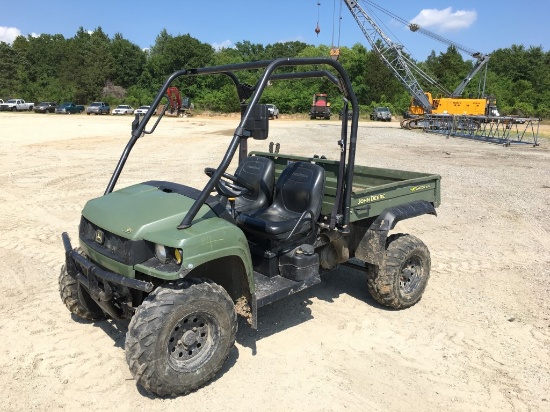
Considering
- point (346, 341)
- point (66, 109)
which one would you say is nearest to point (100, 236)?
point (346, 341)

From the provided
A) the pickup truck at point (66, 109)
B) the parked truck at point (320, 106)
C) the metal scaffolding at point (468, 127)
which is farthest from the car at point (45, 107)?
the metal scaffolding at point (468, 127)

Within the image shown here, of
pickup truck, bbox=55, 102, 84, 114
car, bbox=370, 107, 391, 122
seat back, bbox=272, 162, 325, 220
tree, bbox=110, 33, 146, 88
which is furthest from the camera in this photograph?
tree, bbox=110, 33, 146, 88

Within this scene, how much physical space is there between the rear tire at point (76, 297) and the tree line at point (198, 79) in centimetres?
4561

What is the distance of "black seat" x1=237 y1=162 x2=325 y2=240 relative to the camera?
3996 mm

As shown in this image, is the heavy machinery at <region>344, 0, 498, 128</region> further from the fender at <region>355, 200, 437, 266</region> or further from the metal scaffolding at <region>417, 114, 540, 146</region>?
the fender at <region>355, 200, 437, 266</region>

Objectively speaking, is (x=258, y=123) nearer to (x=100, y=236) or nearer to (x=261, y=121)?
(x=261, y=121)

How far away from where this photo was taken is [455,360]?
3.80m

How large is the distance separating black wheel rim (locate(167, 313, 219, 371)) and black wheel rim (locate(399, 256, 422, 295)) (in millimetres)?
2159

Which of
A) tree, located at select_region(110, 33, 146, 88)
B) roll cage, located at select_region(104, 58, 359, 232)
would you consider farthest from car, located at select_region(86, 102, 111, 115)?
roll cage, located at select_region(104, 58, 359, 232)

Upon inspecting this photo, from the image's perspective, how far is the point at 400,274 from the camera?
4629 mm

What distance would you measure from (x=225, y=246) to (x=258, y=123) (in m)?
0.85

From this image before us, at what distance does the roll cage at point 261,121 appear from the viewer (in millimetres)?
3123

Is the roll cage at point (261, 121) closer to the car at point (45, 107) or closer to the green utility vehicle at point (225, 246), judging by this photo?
the green utility vehicle at point (225, 246)

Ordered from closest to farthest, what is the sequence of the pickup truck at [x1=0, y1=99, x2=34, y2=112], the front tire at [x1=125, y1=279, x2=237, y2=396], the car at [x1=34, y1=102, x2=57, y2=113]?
the front tire at [x1=125, y1=279, x2=237, y2=396] → the car at [x1=34, y1=102, x2=57, y2=113] → the pickup truck at [x1=0, y1=99, x2=34, y2=112]
